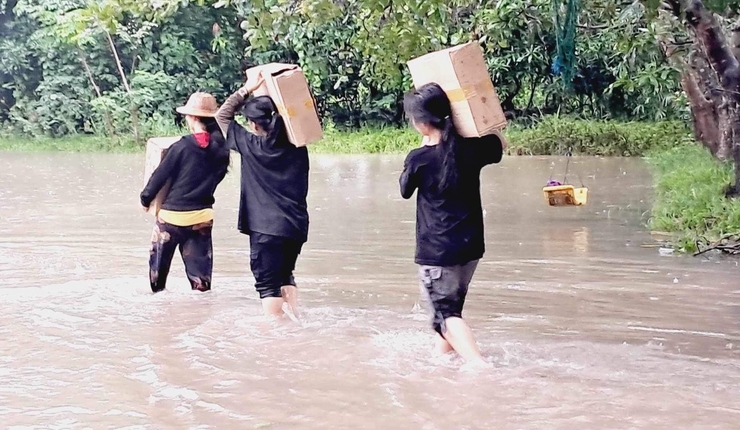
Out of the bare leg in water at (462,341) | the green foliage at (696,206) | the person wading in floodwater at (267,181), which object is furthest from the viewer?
the green foliage at (696,206)

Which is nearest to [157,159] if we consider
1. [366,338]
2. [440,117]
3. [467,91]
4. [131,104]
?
[366,338]

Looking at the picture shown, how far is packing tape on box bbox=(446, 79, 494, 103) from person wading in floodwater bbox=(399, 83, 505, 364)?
4 cm

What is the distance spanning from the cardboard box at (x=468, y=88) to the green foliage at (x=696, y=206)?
4.83 m

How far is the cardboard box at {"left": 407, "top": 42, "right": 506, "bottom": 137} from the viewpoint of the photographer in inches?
191

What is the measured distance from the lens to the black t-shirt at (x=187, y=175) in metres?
6.62

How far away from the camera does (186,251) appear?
6.96 m

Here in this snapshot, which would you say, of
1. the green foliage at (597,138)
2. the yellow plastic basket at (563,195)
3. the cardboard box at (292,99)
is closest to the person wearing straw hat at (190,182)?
the cardboard box at (292,99)

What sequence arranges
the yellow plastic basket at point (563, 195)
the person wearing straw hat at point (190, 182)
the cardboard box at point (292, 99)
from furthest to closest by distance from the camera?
the yellow plastic basket at point (563, 195) → the person wearing straw hat at point (190, 182) → the cardboard box at point (292, 99)

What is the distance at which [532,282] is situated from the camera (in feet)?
25.5

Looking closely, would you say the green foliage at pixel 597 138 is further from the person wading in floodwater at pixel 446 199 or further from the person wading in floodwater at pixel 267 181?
the person wading in floodwater at pixel 446 199

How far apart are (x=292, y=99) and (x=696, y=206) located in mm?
6362

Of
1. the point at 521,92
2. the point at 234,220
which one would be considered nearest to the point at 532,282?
the point at 234,220

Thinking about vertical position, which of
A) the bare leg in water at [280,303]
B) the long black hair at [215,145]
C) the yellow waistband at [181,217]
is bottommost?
the bare leg in water at [280,303]

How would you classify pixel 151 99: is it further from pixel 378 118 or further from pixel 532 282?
pixel 532 282
